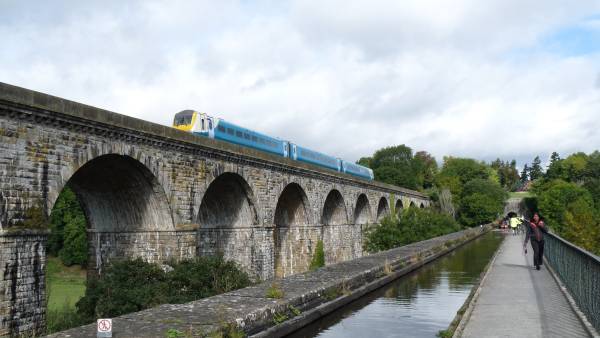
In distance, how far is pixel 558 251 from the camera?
15.3 m

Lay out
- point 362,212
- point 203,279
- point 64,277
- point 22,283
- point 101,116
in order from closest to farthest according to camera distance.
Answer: point 22,283
point 203,279
point 101,116
point 362,212
point 64,277

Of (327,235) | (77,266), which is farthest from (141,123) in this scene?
(77,266)

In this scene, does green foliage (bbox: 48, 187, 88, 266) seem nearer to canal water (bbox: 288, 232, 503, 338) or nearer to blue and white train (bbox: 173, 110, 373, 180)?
→ blue and white train (bbox: 173, 110, 373, 180)

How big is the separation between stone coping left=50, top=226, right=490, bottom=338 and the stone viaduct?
15.7 feet

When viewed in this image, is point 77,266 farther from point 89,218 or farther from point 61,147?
point 61,147

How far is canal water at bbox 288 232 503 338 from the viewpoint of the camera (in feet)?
29.8

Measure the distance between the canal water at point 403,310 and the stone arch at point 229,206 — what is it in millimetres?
7938

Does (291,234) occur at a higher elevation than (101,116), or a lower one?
lower

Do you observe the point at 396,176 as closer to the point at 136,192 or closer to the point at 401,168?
the point at 401,168

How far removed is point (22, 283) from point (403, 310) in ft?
26.1

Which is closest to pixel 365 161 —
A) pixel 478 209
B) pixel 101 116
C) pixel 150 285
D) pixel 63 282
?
pixel 478 209

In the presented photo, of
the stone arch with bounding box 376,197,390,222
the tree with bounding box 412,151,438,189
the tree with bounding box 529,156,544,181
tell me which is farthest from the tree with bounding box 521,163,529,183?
the stone arch with bounding box 376,197,390,222

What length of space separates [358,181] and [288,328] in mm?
30644

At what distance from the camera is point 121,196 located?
675 inches
